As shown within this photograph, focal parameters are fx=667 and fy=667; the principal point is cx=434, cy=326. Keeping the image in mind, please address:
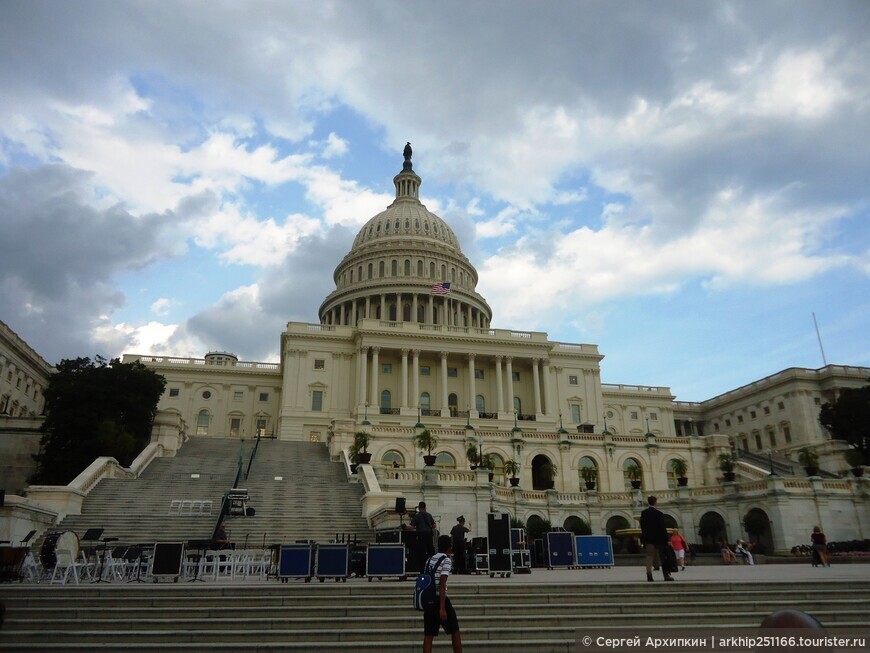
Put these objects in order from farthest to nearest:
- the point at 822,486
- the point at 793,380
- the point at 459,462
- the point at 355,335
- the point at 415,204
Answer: the point at 415,204, the point at 793,380, the point at 355,335, the point at 459,462, the point at 822,486

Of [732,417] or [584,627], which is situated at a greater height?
[732,417]

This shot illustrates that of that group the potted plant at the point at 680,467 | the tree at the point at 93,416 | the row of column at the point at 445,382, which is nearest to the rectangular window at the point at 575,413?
the row of column at the point at 445,382

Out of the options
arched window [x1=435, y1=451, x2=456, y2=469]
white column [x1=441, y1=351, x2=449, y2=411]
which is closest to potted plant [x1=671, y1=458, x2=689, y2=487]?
arched window [x1=435, y1=451, x2=456, y2=469]

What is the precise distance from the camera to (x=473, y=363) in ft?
272

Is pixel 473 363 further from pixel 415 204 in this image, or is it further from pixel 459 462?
pixel 415 204

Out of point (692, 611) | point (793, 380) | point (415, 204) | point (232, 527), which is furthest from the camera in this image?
point (415, 204)

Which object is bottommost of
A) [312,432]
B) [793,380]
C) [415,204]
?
[312,432]

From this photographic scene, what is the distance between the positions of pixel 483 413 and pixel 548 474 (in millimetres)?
26655

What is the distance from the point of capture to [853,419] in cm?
6425

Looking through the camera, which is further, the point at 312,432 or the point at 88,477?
A: the point at 312,432

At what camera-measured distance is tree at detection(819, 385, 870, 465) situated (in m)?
63.2

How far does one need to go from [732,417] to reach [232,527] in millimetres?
91290

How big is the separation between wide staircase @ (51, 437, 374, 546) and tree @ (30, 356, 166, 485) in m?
3.22

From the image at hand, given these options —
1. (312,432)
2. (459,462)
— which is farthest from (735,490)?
(312,432)
